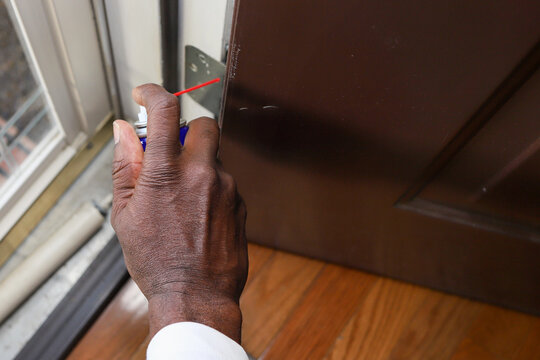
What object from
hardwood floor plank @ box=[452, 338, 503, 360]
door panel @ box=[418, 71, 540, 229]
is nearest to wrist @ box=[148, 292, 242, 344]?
door panel @ box=[418, 71, 540, 229]

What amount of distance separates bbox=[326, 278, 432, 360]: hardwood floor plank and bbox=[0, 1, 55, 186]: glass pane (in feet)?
2.46

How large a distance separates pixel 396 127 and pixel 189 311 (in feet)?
1.11

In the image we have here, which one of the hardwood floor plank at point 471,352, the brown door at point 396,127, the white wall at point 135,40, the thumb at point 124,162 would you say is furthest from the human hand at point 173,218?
the hardwood floor plank at point 471,352

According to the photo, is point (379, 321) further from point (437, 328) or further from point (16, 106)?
point (16, 106)

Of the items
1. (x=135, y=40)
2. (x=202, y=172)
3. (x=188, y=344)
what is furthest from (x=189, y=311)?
(x=135, y=40)

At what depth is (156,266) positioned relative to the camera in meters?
0.49

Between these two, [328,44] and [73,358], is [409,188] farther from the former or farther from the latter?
[73,358]

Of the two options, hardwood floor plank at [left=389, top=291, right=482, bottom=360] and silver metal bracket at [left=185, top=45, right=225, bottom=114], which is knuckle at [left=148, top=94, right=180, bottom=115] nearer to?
silver metal bracket at [left=185, top=45, right=225, bottom=114]

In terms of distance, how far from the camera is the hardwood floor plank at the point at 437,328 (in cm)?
93

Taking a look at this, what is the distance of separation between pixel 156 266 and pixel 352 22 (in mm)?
342

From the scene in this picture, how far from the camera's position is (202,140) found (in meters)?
0.52

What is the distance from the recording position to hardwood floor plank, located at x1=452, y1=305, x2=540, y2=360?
948 millimetres

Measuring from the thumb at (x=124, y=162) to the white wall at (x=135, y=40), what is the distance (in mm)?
218

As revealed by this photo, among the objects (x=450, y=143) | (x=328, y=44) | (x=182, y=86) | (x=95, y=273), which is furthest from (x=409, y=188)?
(x=95, y=273)
